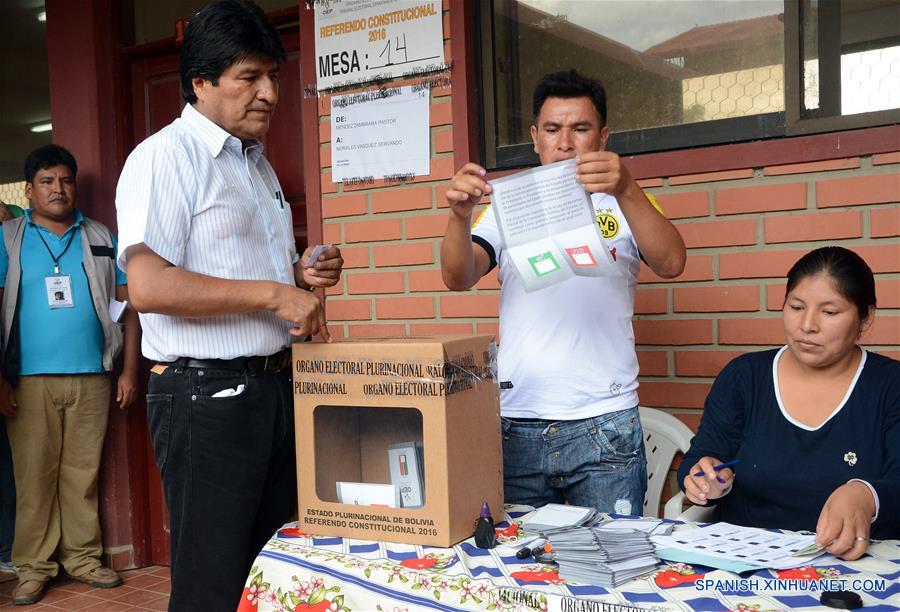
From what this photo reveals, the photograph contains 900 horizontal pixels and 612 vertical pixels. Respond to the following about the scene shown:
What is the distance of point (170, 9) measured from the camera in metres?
4.18

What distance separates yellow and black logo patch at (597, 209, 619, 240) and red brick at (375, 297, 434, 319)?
112cm

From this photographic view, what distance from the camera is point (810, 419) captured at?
1962mm

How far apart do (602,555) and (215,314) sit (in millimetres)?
940

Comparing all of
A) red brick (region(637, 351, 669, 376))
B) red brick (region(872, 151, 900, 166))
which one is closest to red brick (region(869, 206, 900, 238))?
red brick (region(872, 151, 900, 166))

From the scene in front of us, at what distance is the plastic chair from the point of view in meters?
2.68

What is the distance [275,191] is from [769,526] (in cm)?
148

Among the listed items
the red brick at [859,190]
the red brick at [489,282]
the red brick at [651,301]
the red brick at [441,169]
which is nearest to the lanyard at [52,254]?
the red brick at [441,169]

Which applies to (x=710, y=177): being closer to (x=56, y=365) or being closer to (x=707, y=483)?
(x=707, y=483)

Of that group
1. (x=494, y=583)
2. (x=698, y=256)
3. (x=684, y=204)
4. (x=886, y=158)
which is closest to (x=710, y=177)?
(x=684, y=204)

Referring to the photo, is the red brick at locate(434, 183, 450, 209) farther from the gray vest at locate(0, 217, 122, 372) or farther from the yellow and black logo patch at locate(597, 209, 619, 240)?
the gray vest at locate(0, 217, 122, 372)

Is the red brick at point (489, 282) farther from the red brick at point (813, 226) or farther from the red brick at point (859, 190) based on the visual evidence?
the red brick at point (859, 190)

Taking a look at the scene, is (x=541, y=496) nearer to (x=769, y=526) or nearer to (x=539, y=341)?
(x=539, y=341)

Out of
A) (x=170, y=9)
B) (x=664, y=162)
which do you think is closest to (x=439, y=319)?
(x=664, y=162)

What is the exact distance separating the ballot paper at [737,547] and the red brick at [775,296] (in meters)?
1.16
